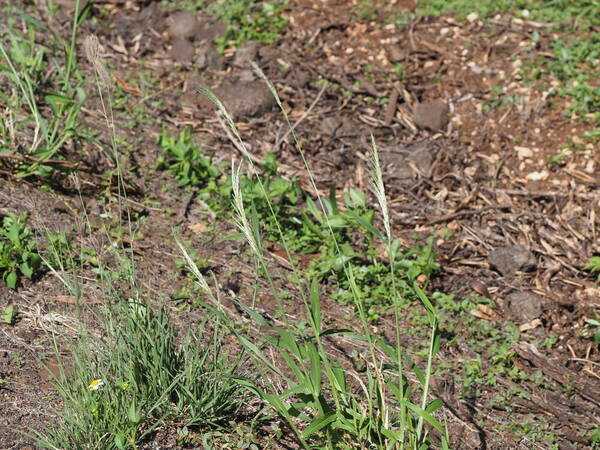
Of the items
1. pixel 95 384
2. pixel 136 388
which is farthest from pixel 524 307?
pixel 95 384

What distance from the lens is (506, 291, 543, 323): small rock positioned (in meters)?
3.83

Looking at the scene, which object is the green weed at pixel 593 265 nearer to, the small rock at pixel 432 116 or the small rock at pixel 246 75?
the small rock at pixel 432 116

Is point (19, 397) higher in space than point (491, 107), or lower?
higher

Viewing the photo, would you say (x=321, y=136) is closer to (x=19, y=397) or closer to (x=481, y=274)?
(x=481, y=274)

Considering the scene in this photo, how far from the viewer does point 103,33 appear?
5.73m

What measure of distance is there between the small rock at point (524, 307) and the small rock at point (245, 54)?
2.79 m

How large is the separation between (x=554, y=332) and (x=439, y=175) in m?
1.41

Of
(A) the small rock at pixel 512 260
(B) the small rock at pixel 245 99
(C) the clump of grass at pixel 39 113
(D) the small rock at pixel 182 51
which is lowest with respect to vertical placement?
(A) the small rock at pixel 512 260

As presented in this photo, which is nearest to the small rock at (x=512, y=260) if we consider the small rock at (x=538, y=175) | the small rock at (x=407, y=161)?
the small rock at (x=538, y=175)

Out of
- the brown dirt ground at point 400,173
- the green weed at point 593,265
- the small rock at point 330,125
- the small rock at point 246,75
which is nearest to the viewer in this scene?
the brown dirt ground at point 400,173

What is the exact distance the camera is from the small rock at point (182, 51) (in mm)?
5586

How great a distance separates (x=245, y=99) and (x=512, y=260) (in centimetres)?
221

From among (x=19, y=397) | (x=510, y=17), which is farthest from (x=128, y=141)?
(x=510, y=17)

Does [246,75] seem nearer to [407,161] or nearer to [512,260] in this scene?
[407,161]
